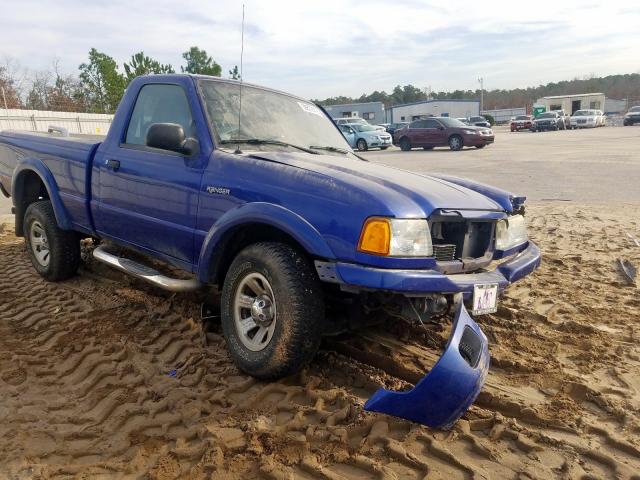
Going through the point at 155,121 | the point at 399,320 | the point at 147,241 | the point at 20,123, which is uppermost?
the point at 20,123

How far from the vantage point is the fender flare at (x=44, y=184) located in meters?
4.77

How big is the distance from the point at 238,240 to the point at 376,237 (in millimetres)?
1065

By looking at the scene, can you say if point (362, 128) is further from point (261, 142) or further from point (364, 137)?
point (261, 142)

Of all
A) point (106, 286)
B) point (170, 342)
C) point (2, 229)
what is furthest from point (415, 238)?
point (2, 229)

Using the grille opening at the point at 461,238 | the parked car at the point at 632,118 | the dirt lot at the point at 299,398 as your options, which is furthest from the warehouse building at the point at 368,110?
the grille opening at the point at 461,238

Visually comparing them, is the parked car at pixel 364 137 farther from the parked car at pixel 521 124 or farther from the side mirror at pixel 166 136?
the parked car at pixel 521 124

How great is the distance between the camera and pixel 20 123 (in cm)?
2109

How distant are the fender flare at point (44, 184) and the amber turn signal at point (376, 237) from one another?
10.9ft

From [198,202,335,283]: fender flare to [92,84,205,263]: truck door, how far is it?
266 mm

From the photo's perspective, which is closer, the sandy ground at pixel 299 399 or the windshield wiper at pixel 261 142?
the sandy ground at pixel 299 399

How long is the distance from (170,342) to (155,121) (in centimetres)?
173

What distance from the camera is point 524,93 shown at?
360ft

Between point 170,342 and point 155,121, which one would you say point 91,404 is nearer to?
point 170,342

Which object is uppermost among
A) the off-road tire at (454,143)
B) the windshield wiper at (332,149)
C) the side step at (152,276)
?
the off-road tire at (454,143)
